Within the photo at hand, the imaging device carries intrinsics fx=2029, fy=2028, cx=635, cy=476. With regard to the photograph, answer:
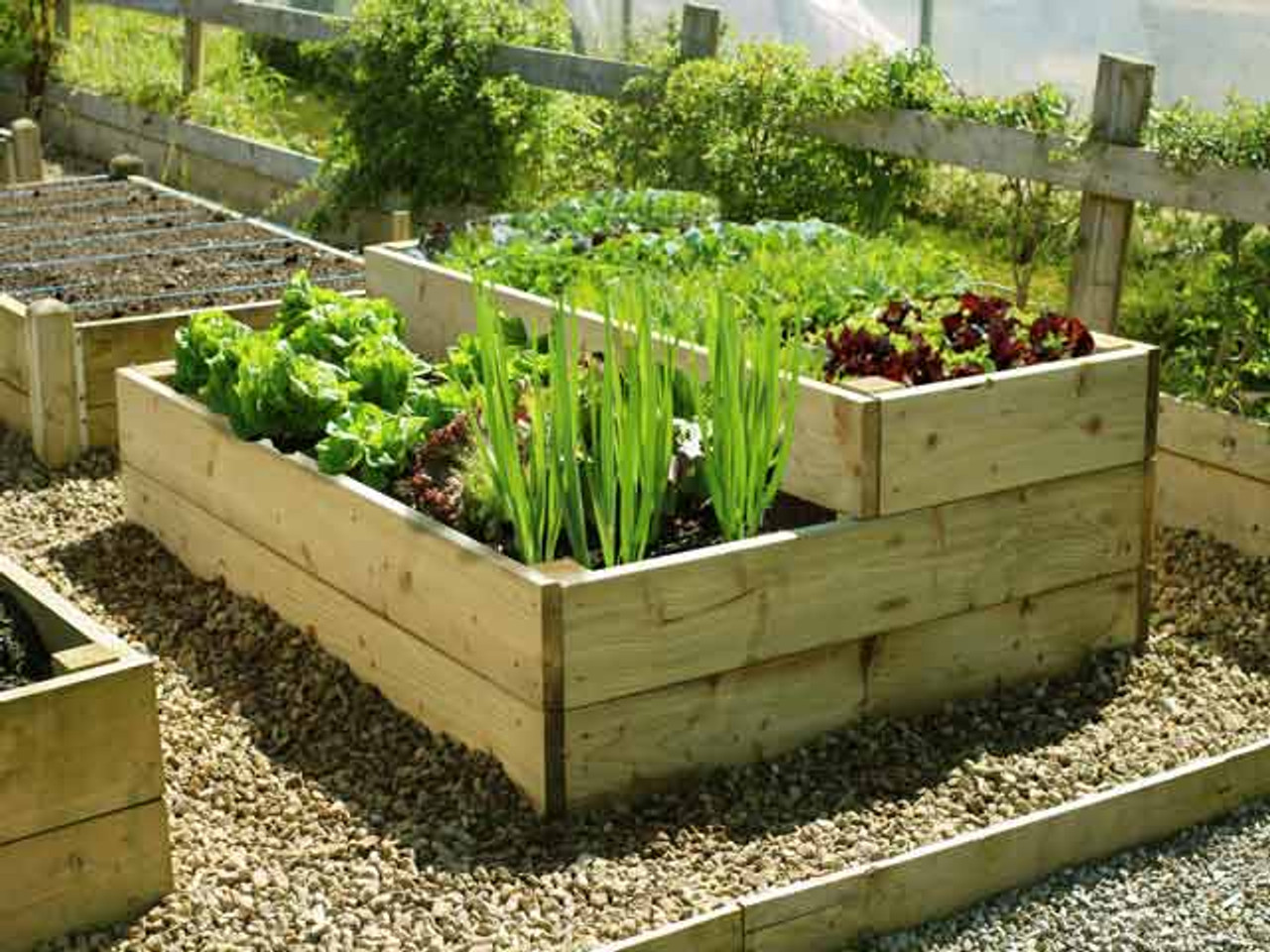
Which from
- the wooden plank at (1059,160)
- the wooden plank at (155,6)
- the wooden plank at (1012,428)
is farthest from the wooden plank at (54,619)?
the wooden plank at (155,6)

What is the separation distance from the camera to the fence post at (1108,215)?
6.34 m

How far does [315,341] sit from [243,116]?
6.42 m

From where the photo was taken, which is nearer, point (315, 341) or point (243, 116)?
point (315, 341)

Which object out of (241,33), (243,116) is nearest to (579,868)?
(243,116)

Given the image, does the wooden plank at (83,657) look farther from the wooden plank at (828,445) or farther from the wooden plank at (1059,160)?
the wooden plank at (1059,160)

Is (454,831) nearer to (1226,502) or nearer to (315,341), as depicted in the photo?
(315,341)

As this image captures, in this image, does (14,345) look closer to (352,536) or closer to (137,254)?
(137,254)

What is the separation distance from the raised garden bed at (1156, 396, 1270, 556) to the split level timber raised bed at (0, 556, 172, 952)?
3169 millimetres

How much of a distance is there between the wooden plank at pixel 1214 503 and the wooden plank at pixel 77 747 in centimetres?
319

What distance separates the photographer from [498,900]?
12.6 ft

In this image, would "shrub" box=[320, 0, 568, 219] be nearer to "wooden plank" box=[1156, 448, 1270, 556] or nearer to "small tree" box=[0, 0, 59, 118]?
"small tree" box=[0, 0, 59, 118]

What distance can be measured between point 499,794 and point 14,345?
9.74ft

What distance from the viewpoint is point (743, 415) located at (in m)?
4.33

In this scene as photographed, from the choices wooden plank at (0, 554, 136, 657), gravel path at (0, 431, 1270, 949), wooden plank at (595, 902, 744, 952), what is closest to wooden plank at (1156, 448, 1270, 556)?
gravel path at (0, 431, 1270, 949)
